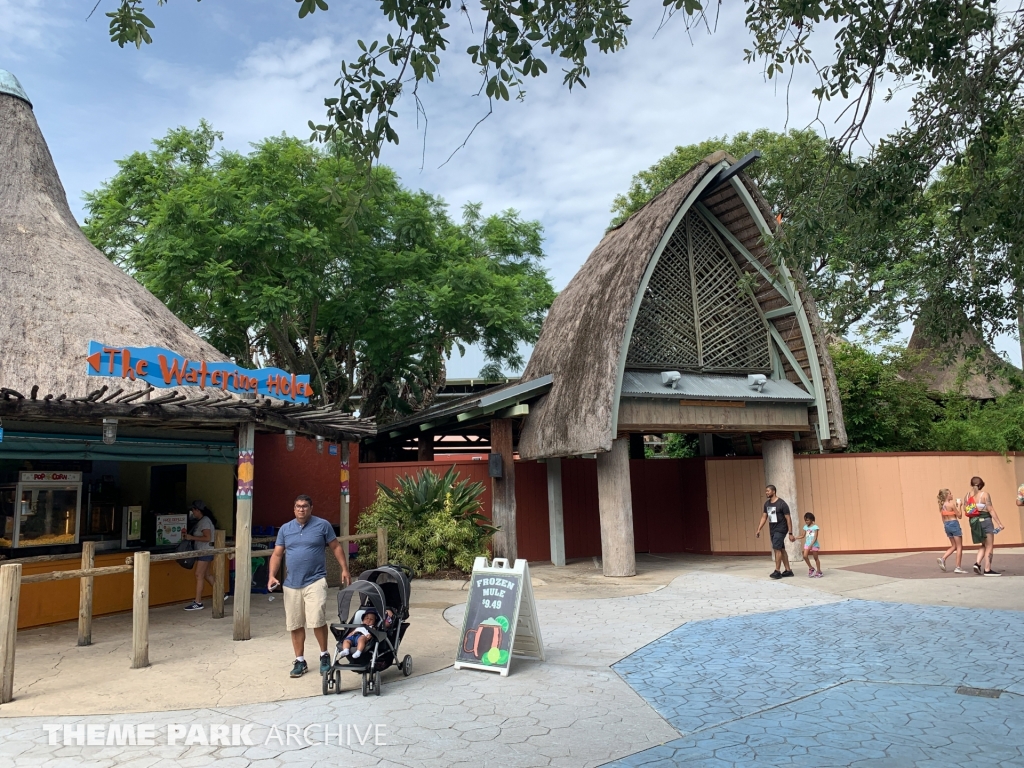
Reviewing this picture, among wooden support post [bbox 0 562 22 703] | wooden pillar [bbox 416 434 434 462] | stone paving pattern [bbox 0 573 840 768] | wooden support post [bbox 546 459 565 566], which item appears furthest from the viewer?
wooden pillar [bbox 416 434 434 462]

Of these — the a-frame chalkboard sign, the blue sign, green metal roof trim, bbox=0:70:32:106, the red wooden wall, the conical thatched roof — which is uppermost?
green metal roof trim, bbox=0:70:32:106

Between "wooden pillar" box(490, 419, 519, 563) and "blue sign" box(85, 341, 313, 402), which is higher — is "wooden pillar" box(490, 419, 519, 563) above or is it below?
below

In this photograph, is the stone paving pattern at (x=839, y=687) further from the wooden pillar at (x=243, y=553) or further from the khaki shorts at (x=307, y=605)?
the wooden pillar at (x=243, y=553)

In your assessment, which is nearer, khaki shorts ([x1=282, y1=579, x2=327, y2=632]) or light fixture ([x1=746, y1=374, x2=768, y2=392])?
khaki shorts ([x1=282, y1=579, x2=327, y2=632])

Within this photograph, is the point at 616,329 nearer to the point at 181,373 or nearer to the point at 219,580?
the point at 181,373

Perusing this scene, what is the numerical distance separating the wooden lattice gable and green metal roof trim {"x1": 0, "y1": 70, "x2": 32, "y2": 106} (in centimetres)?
1142

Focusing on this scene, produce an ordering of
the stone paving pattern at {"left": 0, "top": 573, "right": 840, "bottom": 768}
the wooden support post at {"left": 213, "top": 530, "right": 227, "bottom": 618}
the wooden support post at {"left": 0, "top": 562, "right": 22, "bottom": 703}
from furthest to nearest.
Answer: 1. the wooden support post at {"left": 213, "top": 530, "right": 227, "bottom": 618}
2. the wooden support post at {"left": 0, "top": 562, "right": 22, "bottom": 703}
3. the stone paving pattern at {"left": 0, "top": 573, "right": 840, "bottom": 768}

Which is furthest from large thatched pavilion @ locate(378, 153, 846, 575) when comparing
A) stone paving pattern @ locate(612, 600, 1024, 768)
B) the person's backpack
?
the person's backpack

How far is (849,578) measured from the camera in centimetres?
1290

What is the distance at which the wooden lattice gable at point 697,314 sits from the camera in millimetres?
14773

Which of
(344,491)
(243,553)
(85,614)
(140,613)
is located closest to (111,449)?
(85,614)

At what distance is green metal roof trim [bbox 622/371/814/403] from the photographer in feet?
45.7

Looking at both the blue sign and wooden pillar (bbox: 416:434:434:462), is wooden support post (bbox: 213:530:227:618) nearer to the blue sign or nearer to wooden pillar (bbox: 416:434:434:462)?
the blue sign

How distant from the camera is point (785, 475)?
603 inches
